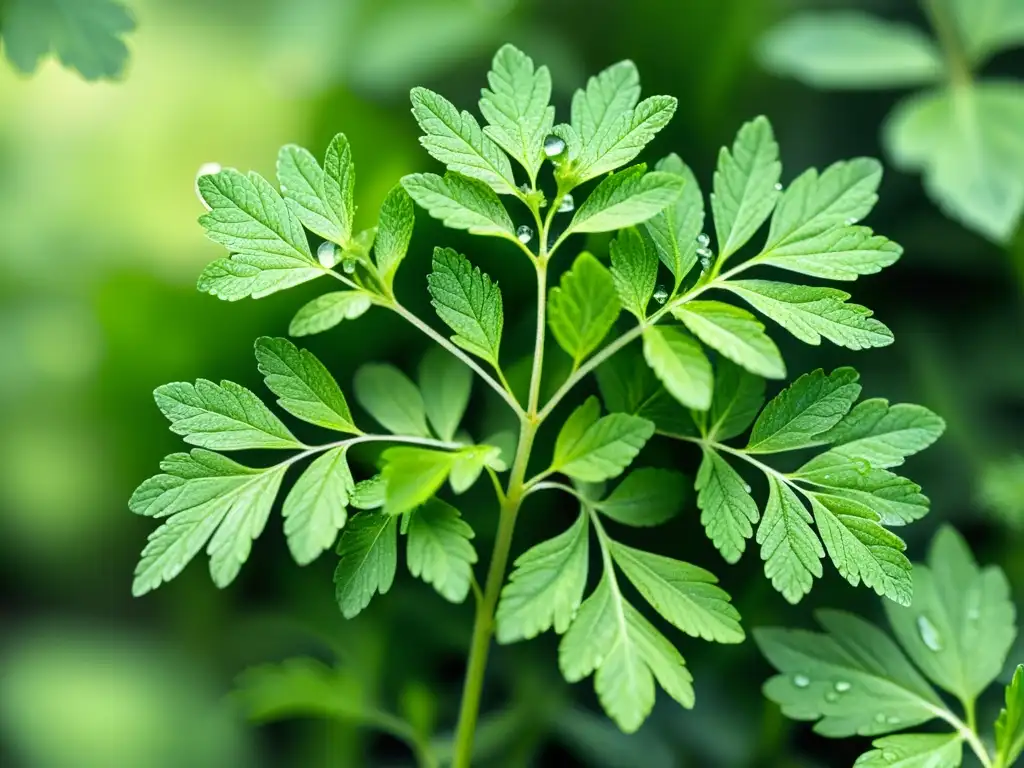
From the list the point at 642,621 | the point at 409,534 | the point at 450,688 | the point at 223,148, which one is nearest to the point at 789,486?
the point at 642,621

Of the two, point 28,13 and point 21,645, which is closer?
point 28,13

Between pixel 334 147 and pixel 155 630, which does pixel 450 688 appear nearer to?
pixel 155 630

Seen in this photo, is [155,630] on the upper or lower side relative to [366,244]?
lower

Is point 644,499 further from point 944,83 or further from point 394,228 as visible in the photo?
point 944,83

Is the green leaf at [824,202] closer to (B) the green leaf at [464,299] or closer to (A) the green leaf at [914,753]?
(B) the green leaf at [464,299]

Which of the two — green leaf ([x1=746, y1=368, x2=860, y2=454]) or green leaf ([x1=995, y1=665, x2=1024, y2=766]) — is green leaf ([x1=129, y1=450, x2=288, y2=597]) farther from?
green leaf ([x1=995, y1=665, x2=1024, y2=766])

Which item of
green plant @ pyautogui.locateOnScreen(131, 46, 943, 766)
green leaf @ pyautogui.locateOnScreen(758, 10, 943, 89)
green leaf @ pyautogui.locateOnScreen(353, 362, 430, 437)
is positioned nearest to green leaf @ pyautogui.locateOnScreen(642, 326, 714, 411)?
green plant @ pyautogui.locateOnScreen(131, 46, 943, 766)
